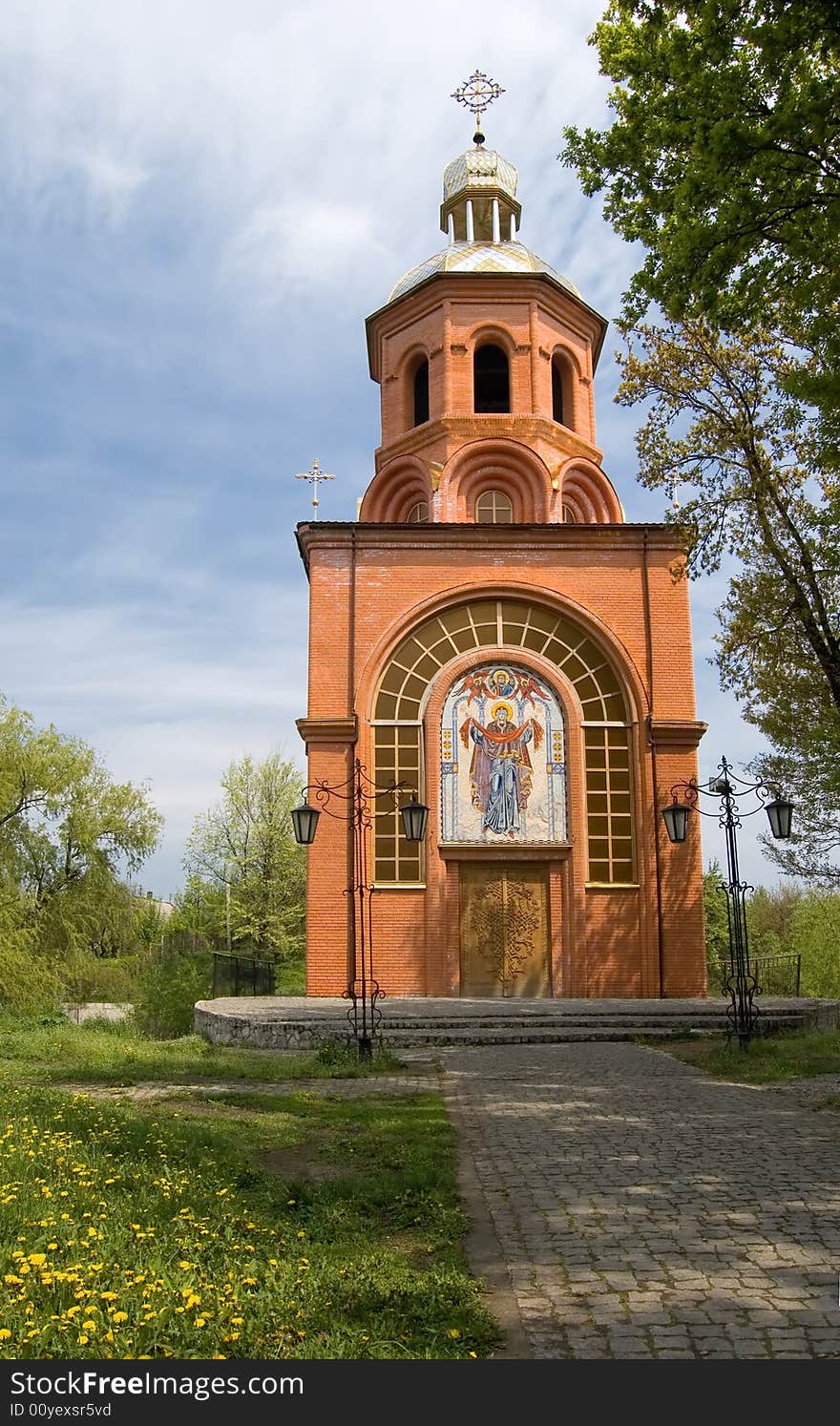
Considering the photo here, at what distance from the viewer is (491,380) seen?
979 inches

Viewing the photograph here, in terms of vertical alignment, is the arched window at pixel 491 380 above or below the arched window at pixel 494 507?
above

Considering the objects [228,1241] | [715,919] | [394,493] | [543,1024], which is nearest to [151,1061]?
[543,1024]

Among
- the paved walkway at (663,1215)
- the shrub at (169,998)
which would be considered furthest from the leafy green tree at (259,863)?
the paved walkway at (663,1215)

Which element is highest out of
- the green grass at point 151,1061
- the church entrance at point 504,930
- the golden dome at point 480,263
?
the golden dome at point 480,263

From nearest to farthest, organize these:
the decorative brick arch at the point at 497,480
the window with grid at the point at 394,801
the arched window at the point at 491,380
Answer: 1. the window with grid at the point at 394,801
2. the decorative brick arch at the point at 497,480
3. the arched window at the point at 491,380

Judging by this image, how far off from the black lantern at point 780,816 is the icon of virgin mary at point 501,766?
7.12 meters

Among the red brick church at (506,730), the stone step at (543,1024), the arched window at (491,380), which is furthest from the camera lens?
the arched window at (491,380)

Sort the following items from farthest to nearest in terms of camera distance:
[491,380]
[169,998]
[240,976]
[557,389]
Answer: [557,389], [491,380], [240,976], [169,998]

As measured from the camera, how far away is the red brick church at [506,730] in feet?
64.5

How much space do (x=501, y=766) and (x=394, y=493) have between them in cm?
754

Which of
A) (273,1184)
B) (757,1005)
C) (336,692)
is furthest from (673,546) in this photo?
(273,1184)

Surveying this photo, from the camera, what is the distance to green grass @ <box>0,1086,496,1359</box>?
377 centimetres

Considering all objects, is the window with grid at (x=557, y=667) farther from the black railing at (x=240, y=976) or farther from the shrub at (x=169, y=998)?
the black railing at (x=240, y=976)

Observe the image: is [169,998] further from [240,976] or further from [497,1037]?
[497,1037]
